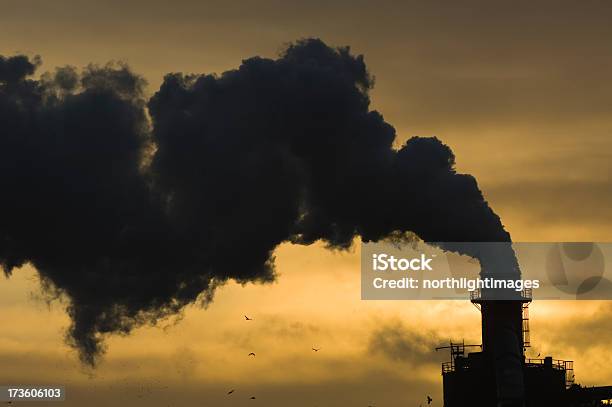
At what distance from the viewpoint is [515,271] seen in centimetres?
8525

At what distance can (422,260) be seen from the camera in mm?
88125

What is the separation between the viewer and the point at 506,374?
86.0 meters

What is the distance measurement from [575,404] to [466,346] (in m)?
8.22

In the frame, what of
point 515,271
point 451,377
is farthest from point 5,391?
point 515,271

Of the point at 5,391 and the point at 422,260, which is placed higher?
the point at 422,260

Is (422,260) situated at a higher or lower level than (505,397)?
higher

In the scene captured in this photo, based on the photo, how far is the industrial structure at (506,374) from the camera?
86.1 m

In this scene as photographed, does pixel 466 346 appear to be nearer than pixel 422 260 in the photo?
No

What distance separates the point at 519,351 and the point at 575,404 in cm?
782

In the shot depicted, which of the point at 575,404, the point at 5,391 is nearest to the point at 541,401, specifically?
the point at 575,404

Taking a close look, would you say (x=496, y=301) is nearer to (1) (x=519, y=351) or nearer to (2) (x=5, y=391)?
(1) (x=519, y=351)

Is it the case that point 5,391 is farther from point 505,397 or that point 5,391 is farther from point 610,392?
point 610,392

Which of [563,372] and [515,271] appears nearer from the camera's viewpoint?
[515,271]

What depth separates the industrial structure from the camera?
86062mm
